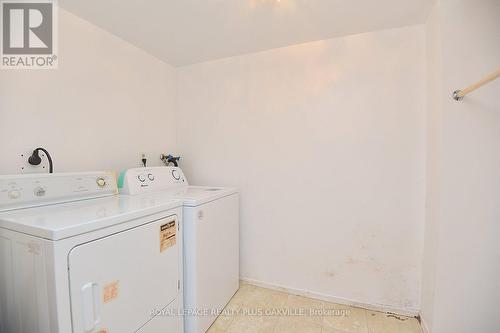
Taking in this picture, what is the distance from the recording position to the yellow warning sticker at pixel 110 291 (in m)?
0.93

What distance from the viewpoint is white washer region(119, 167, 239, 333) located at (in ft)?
4.60

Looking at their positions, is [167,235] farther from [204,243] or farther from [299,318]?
[299,318]

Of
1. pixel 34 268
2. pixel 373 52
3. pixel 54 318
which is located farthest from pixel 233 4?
pixel 54 318

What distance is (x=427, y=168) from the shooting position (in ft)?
5.09

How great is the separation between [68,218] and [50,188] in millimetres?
427

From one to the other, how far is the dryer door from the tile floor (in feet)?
2.00

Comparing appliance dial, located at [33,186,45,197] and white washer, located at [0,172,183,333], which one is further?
appliance dial, located at [33,186,45,197]

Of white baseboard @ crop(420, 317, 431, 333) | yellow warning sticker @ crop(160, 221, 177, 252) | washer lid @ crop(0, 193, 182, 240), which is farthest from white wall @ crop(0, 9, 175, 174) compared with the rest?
white baseboard @ crop(420, 317, 431, 333)

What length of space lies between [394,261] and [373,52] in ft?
5.14

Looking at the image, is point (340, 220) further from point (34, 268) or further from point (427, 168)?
point (34, 268)

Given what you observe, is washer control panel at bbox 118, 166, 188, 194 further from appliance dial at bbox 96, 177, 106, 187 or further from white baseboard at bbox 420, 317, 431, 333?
white baseboard at bbox 420, 317, 431, 333

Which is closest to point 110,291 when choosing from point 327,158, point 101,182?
point 101,182

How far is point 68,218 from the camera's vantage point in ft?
3.03

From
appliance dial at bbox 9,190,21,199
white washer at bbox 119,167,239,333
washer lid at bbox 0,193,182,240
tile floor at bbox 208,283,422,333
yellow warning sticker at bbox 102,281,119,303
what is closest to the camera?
washer lid at bbox 0,193,182,240
